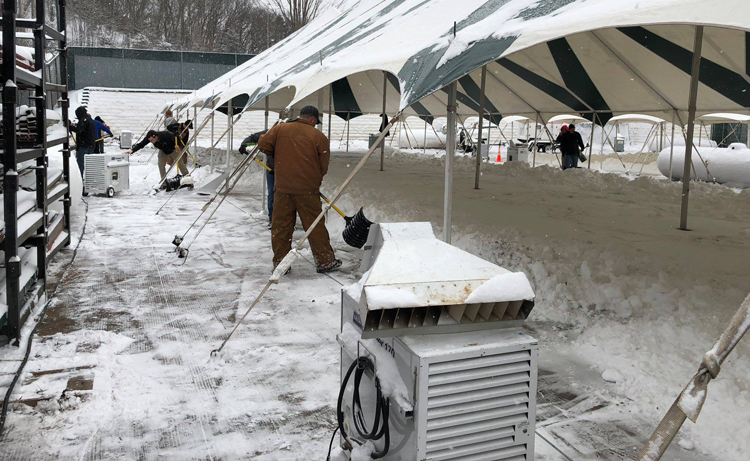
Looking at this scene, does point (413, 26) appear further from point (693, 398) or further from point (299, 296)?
point (693, 398)

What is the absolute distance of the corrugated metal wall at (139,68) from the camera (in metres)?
31.0

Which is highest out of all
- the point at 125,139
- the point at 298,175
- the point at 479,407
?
the point at 125,139

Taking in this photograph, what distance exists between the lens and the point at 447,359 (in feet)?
7.17

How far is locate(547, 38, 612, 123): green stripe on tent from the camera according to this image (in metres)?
9.64

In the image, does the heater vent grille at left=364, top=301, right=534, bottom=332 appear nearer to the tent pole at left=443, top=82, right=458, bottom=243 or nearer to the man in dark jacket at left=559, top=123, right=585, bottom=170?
the tent pole at left=443, top=82, right=458, bottom=243

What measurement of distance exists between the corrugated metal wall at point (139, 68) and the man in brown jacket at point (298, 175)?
28.1m

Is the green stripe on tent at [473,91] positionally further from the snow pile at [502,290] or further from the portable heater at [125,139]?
the portable heater at [125,139]

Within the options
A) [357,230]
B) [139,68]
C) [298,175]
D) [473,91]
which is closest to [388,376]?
[357,230]

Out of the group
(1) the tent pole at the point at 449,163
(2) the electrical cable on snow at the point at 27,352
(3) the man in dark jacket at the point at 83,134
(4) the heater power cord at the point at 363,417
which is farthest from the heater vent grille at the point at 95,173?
(4) the heater power cord at the point at 363,417

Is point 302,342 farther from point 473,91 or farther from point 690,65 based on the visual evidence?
point 473,91

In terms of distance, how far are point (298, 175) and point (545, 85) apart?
7.69 metres

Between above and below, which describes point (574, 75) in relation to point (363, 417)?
above

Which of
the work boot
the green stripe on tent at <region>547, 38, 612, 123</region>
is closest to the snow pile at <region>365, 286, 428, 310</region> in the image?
the work boot

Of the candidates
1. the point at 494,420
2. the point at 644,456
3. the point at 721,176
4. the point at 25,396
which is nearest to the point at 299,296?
the point at 25,396
